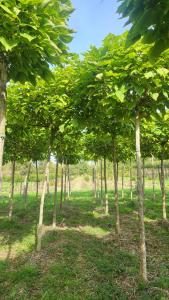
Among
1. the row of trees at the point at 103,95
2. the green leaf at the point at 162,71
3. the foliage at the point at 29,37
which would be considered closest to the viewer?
the foliage at the point at 29,37

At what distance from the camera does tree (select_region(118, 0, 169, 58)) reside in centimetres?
254

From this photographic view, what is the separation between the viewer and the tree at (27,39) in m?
4.06

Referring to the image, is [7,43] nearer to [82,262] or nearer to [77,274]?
[77,274]

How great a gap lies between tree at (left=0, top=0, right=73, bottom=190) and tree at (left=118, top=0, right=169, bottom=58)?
151 cm

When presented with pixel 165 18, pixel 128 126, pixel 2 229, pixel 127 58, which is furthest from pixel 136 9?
pixel 2 229

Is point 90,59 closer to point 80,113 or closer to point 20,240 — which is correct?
point 80,113

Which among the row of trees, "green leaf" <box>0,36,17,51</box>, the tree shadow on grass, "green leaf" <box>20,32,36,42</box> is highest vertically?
the row of trees

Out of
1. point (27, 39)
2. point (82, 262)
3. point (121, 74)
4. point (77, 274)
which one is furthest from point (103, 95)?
point (82, 262)

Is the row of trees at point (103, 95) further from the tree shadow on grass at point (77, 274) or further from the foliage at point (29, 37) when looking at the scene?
the tree shadow on grass at point (77, 274)

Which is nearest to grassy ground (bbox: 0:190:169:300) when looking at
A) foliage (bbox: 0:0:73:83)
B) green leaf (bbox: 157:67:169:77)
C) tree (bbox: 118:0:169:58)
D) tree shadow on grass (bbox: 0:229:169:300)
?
tree shadow on grass (bbox: 0:229:169:300)

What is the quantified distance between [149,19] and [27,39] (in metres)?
2.04

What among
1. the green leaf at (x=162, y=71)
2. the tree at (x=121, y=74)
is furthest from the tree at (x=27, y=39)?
the green leaf at (x=162, y=71)

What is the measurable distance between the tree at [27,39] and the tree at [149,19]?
4.96 feet

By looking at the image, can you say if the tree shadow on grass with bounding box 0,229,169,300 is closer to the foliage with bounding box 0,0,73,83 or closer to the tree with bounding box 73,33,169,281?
the tree with bounding box 73,33,169,281
